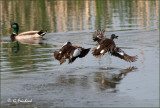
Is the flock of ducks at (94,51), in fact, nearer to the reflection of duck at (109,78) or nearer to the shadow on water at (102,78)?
the shadow on water at (102,78)

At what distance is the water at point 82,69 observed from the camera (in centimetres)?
912

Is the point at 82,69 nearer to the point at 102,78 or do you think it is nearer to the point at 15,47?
the point at 102,78

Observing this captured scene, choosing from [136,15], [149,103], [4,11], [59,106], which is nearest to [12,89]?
[59,106]

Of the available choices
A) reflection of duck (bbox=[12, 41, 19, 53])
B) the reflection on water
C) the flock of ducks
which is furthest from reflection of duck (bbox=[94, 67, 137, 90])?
the reflection on water

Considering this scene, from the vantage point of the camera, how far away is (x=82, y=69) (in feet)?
39.8

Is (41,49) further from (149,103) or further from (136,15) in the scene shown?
(136,15)

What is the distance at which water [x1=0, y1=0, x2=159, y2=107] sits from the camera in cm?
912

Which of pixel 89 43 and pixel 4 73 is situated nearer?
pixel 4 73

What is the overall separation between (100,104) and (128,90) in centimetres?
117

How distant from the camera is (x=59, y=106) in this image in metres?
8.62

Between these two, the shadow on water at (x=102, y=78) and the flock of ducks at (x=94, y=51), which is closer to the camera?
the shadow on water at (x=102, y=78)

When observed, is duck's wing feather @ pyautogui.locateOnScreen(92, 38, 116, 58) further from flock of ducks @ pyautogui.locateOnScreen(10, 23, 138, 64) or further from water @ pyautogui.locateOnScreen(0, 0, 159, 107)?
water @ pyautogui.locateOnScreen(0, 0, 159, 107)

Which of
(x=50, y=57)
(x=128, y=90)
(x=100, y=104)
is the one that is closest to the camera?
(x=100, y=104)

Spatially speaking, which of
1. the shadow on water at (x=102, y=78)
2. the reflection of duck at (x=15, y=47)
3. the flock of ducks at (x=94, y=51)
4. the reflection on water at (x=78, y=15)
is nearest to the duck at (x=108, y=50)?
the flock of ducks at (x=94, y=51)
